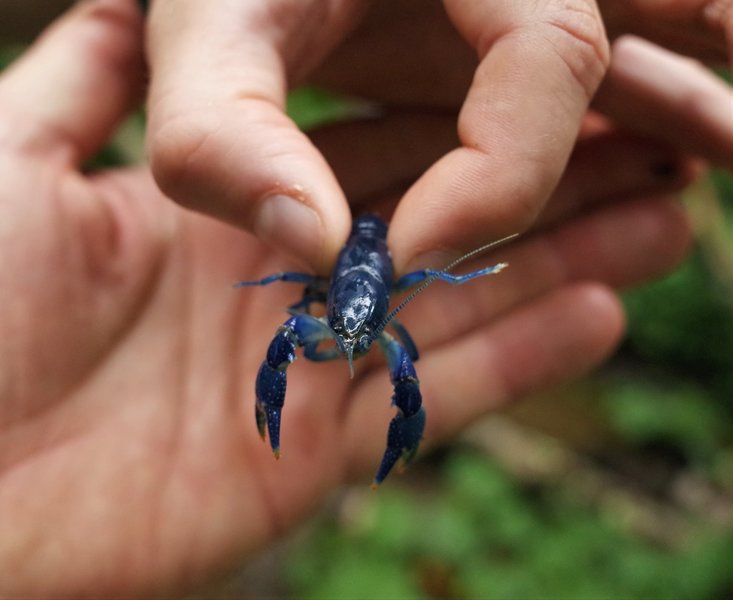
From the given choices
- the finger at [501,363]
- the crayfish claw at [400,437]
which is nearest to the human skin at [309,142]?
the crayfish claw at [400,437]

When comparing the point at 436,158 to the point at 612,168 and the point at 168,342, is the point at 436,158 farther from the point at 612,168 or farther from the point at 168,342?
the point at 168,342

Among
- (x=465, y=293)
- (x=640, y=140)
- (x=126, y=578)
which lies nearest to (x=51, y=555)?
(x=126, y=578)

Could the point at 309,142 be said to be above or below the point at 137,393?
above

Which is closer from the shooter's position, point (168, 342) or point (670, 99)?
point (168, 342)

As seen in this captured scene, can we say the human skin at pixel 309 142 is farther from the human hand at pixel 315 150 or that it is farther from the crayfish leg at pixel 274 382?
the crayfish leg at pixel 274 382

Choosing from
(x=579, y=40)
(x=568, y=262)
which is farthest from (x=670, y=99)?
(x=579, y=40)

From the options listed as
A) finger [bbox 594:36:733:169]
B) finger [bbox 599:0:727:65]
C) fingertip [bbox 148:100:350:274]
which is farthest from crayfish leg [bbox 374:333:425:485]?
finger [bbox 594:36:733:169]

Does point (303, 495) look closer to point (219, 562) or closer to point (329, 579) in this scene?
point (219, 562)
